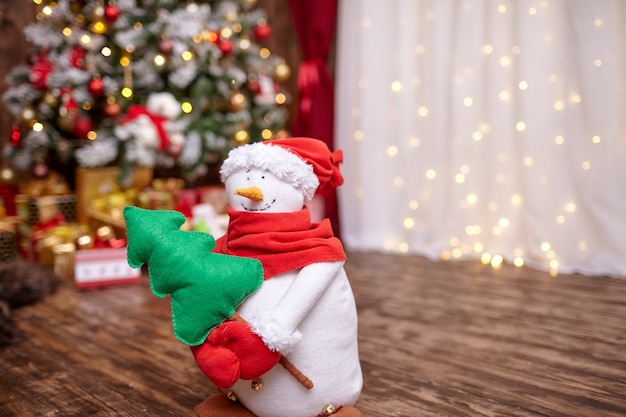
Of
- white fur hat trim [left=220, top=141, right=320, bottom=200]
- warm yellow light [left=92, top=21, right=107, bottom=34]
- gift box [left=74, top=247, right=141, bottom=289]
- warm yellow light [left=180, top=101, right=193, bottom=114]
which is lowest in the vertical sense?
gift box [left=74, top=247, right=141, bottom=289]

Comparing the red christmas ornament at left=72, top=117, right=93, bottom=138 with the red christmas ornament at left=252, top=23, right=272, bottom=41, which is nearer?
the red christmas ornament at left=72, top=117, right=93, bottom=138

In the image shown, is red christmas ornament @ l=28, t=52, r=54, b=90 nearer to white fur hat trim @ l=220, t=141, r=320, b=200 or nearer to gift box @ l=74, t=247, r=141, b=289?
gift box @ l=74, t=247, r=141, b=289

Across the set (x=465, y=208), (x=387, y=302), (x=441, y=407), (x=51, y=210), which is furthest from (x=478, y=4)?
(x=51, y=210)

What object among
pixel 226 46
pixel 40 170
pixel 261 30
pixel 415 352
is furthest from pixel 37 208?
pixel 415 352

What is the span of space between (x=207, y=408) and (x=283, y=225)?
466 millimetres

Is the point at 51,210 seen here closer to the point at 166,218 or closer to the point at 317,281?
the point at 166,218

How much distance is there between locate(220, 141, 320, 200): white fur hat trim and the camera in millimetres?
1225

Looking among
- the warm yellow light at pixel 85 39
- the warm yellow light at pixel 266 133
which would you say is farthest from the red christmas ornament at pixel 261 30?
the warm yellow light at pixel 85 39

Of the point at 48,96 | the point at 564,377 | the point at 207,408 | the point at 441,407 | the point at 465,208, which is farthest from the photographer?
the point at 465,208

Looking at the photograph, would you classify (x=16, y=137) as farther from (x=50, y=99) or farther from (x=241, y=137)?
(x=241, y=137)

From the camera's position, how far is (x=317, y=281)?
1161mm

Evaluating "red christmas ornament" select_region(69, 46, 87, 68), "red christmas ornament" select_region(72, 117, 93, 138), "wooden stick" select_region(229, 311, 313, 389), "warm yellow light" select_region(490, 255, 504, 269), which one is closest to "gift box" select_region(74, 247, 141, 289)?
"red christmas ornament" select_region(72, 117, 93, 138)

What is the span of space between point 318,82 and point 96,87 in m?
1.30

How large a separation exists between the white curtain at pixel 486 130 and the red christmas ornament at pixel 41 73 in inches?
63.7
